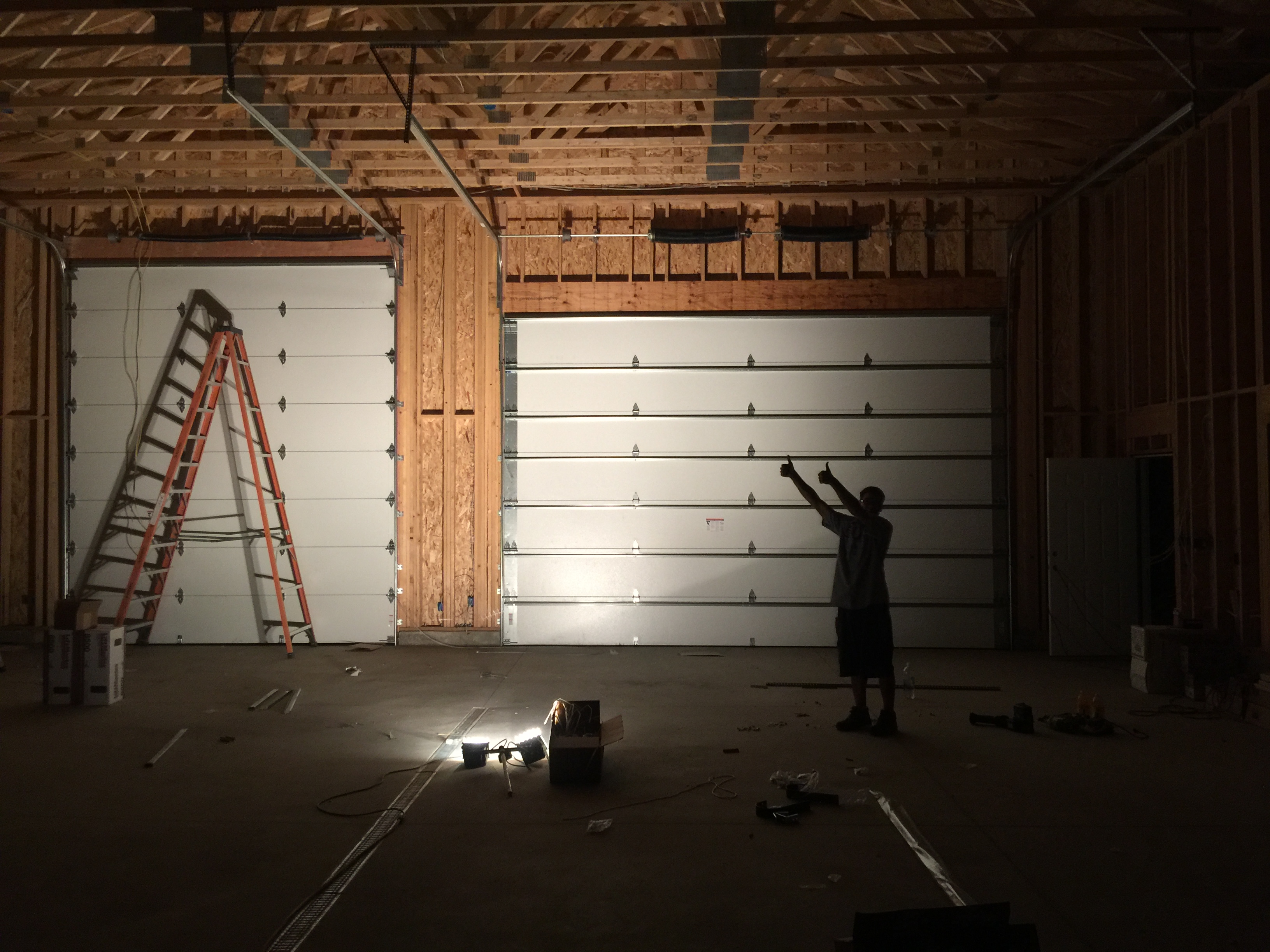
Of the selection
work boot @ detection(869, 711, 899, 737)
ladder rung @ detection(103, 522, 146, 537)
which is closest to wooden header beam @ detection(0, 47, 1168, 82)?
work boot @ detection(869, 711, 899, 737)

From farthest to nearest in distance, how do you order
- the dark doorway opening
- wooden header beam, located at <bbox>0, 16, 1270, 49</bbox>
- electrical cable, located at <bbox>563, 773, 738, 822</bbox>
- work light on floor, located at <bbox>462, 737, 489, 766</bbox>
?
1. the dark doorway opening
2. wooden header beam, located at <bbox>0, 16, 1270, 49</bbox>
3. work light on floor, located at <bbox>462, 737, 489, 766</bbox>
4. electrical cable, located at <bbox>563, 773, 738, 822</bbox>

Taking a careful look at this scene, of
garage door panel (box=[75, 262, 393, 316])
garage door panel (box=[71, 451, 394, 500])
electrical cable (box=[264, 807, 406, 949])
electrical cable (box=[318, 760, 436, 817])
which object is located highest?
garage door panel (box=[75, 262, 393, 316])

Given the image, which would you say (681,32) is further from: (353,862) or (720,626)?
(720,626)

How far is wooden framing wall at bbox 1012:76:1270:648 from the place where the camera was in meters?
6.95

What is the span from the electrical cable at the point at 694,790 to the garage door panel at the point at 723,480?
521cm

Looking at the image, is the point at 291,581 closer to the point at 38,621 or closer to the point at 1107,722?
the point at 38,621

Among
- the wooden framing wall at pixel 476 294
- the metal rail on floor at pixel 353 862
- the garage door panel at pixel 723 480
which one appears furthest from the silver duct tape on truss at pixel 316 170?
the metal rail on floor at pixel 353 862

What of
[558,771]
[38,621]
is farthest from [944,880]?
[38,621]

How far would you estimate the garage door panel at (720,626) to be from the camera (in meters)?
9.62

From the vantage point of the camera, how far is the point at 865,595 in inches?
225

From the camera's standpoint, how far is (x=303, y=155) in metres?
7.84

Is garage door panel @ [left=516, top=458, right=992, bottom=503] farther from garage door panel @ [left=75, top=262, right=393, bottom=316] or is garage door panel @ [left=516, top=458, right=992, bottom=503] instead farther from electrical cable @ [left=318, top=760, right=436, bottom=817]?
electrical cable @ [left=318, top=760, right=436, bottom=817]

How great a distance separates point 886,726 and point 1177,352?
15.8 feet

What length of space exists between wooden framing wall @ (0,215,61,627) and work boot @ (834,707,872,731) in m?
Answer: 8.94
